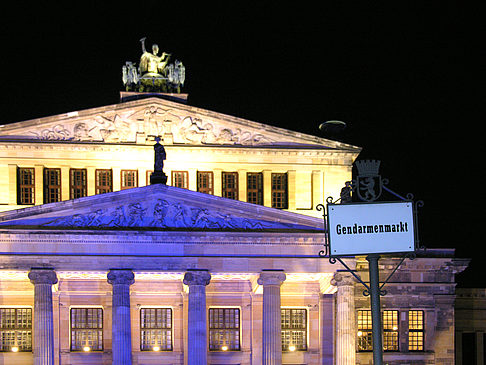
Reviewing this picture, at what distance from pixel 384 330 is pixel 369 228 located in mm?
28140

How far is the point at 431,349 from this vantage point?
151ft

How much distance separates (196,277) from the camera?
39656mm

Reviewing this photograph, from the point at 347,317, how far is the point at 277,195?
903 cm

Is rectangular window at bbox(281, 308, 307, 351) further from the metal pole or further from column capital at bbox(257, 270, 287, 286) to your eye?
the metal pole

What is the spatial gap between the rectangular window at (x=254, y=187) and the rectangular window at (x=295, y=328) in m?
6.27

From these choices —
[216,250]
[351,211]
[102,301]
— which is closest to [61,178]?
[102,301]

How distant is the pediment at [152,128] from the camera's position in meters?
44.9

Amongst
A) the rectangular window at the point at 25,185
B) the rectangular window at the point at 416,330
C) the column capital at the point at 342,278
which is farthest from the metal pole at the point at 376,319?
the rectangular window at the point at 25,185

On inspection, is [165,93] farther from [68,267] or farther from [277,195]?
[68,267]

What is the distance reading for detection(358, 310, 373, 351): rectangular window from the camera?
151 feet

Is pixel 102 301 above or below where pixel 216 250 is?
below

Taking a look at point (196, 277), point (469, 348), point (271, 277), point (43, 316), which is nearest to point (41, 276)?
point (43, 316)

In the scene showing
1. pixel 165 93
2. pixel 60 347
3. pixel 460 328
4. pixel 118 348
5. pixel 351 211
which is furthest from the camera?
pixel 460 328

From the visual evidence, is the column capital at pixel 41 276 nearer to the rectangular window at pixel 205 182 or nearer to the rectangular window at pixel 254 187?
the rectangular window at pixel 205 182
